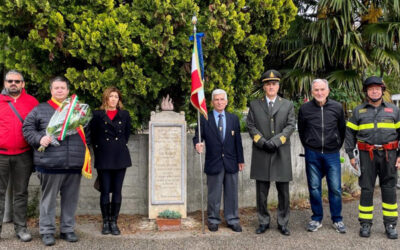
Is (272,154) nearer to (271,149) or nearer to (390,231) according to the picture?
(271,149)

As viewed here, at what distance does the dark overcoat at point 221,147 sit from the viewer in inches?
196

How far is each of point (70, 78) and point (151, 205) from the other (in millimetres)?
2065

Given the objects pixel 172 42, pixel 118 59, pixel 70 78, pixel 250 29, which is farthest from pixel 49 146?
pixel 250 29

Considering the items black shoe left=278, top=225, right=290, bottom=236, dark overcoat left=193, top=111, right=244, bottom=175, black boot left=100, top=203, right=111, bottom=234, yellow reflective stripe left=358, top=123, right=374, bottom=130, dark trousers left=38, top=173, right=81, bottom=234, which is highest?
yellow reflective stripe left=358, top=123, right=374, bottom=130

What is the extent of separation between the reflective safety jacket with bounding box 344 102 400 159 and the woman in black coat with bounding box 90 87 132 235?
288cm

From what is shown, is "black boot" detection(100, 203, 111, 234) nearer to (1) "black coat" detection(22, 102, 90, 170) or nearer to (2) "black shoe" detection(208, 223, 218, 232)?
(1) "black coat" detection(22, 102, 90, 170)

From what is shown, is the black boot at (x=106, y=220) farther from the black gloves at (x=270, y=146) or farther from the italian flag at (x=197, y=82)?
the black gloves at (x=270, y=146)

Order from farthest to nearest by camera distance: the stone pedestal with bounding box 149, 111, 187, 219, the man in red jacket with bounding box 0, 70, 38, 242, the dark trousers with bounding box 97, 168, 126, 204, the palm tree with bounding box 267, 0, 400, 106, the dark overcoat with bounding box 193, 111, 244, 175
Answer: the palm tree with bounding box 267, 0, 400, 106 < the stone pedestal with bounding box 149, 111, 187, 219 < the dark overcoat with bounding box 193, 111, 244, 175 < the dark trousers with bounding box 97, 168, 126, 204 < the man in red jacket with bounding box 0, 70, 38, 242

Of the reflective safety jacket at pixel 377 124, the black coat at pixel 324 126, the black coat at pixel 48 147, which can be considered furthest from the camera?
the black coat at pixel 324 126

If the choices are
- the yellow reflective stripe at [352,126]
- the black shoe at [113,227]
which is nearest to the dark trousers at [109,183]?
the black shoe at [113,227]

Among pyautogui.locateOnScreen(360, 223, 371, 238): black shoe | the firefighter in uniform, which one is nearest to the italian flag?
the firefighter in uniform

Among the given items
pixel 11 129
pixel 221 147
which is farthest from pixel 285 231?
pixel 11 129

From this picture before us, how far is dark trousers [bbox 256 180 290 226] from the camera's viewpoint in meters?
4.91

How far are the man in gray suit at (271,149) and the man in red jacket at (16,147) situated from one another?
2754mm
